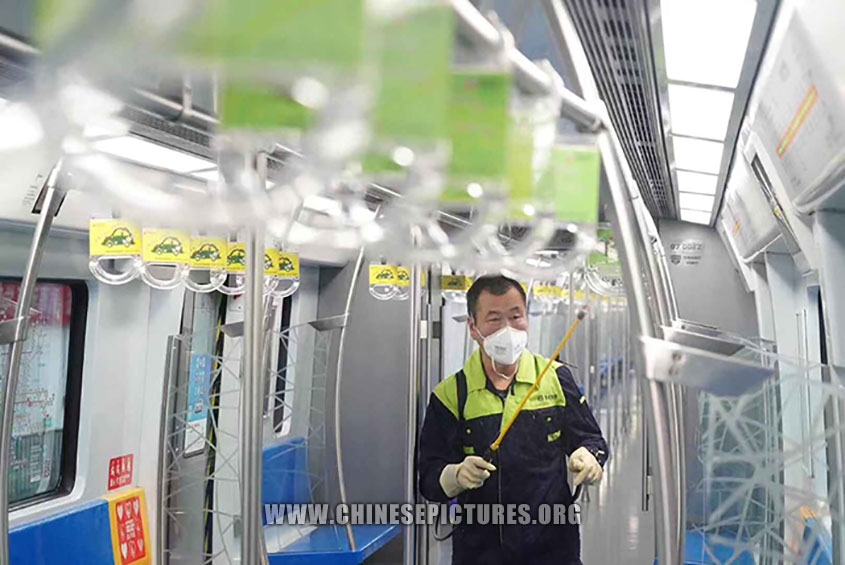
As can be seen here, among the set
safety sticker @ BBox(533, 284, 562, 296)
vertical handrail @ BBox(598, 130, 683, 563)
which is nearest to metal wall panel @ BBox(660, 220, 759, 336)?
safety sticker @ BBox(533, 284, 562, 296)

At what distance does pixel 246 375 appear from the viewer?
198 centimetres

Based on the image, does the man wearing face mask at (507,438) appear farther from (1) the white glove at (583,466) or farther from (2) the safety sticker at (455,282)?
(2) the safety sticker at (455,282)

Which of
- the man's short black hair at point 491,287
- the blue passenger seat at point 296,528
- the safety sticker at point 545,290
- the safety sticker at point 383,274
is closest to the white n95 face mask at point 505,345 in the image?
the man's short black hair at point 491,287

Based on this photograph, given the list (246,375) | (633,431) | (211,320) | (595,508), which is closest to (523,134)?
(246,375)

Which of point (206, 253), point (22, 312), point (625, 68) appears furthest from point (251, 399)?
point (625, 68)

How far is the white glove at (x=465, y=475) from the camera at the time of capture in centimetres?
256

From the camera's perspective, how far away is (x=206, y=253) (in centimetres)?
358

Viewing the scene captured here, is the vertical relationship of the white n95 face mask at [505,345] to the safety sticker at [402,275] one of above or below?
below

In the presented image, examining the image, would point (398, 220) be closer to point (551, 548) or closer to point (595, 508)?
point (551, 548)

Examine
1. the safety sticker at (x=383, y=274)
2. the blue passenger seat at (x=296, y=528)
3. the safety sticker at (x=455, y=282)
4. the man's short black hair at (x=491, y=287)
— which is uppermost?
the safety sticker at (x=383, y=274)

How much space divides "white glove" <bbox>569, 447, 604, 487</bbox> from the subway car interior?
0.13m

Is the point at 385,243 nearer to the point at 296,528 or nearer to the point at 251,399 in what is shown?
the point at 251,399

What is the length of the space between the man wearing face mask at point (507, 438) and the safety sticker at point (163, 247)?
48.0 inches

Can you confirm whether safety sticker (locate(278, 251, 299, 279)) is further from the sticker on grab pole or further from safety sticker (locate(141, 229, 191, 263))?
the sticker on grab pole
